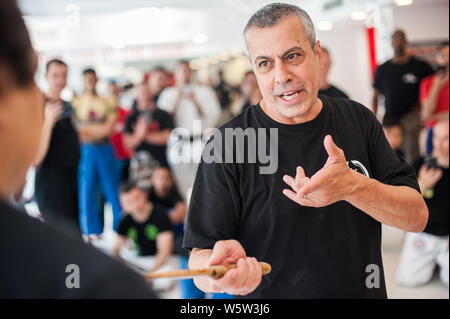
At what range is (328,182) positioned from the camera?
904mm

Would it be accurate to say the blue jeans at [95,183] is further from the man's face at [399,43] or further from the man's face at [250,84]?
the man's face at [399,43]

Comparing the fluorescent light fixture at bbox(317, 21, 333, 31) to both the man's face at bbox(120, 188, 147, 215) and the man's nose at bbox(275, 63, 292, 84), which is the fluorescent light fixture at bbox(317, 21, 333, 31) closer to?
the man's face at bbox(120, 188, 147, 215)

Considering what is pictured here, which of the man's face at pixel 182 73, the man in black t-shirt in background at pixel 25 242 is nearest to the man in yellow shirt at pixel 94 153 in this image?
the man's face at pixel 182 73

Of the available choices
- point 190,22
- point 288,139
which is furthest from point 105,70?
point 288,139

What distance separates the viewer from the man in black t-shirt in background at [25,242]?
35 cm

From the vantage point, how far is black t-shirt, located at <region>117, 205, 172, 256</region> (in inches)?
112

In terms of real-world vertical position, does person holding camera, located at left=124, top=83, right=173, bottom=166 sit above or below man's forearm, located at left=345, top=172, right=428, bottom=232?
above

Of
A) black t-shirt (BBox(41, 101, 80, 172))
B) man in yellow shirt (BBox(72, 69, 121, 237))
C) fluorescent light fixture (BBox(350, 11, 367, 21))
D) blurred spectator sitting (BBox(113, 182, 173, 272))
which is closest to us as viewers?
black t-shirt (BBox(41, 101, 80, 172))

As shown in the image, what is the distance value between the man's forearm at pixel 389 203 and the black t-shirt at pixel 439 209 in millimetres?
1645

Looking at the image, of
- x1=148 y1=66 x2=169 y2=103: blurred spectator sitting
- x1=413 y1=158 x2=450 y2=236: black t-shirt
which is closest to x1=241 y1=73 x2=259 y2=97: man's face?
Result: x1=148 y1=66 x2=169 y2=103: blurred spectator sitting

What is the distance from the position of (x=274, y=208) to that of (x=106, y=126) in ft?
10.1

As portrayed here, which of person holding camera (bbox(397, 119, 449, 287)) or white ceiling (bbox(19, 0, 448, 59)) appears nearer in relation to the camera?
person holding camera (bbox(397, 119, 449, 287))

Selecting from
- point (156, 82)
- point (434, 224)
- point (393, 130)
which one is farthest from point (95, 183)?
point (434, 224)

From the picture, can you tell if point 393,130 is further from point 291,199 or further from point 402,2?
point 291,199
